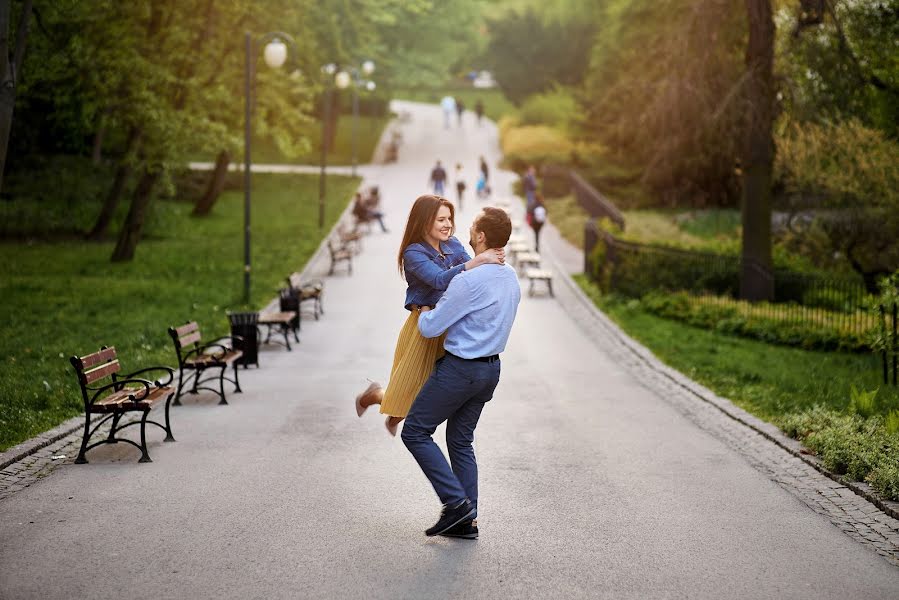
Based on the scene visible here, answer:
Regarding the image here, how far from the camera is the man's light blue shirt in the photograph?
7086mm

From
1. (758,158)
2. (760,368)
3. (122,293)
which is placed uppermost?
(758,158)

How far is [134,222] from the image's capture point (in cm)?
2792

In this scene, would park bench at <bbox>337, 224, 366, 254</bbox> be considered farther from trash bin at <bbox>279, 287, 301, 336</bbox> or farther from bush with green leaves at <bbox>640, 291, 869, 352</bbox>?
trash bin at <bbox>279, 287, 301, 336</bbox>

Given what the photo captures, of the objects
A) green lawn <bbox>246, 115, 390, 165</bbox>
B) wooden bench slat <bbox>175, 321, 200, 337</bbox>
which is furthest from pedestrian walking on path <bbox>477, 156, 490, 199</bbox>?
wooden bench slat <bbox>175, 321, 200, 337</bbox>

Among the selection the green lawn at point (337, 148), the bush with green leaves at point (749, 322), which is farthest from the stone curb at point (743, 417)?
the green lawn at point (337, 148)

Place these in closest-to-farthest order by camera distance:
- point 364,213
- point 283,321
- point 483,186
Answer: point 283,321
point 364,213
point 483,186

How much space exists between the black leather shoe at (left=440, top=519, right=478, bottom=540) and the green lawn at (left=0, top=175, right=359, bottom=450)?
14.6ft

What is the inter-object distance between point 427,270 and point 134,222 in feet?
72.0

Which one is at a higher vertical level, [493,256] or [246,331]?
[493,256]

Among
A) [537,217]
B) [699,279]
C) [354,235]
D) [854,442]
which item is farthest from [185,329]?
[537,217]

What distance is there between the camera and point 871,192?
2558 cm

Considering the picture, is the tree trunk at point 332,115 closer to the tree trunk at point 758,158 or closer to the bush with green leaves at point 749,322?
the tree trunk at point 758,158

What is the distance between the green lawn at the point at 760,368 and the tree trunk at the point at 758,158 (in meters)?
2.79

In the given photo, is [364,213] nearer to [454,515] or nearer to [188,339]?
[188,339]
